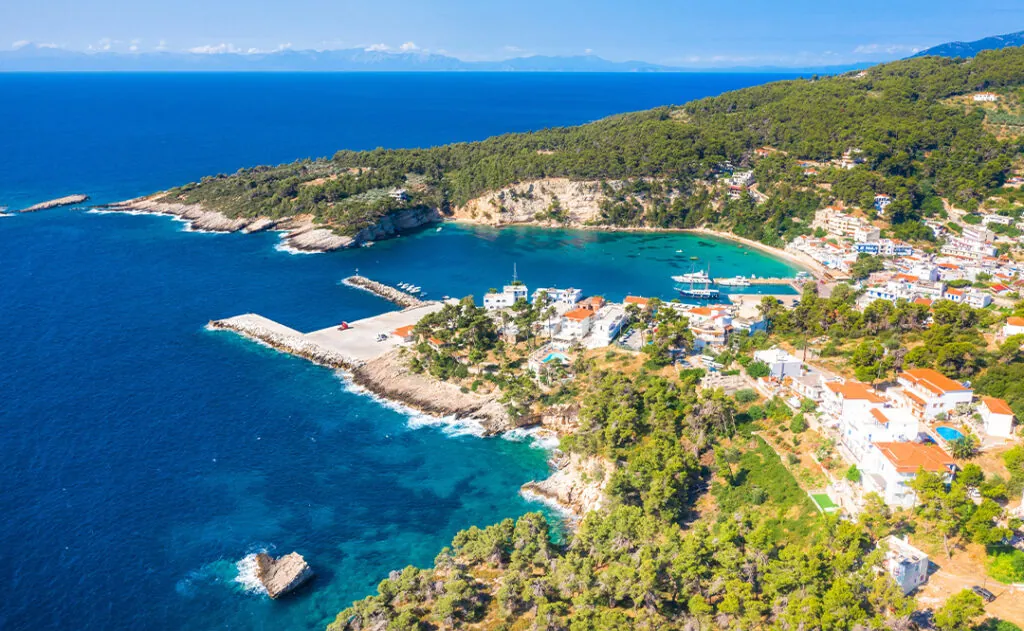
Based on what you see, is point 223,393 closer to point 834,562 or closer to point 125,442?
point 125,442

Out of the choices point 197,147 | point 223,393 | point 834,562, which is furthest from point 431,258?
point 197,147

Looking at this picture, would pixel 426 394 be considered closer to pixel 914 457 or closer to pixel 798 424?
pixel 798 424

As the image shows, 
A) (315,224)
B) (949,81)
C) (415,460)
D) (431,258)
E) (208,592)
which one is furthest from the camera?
(949,81)

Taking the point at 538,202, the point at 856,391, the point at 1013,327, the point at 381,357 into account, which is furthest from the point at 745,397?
the point at 538,202

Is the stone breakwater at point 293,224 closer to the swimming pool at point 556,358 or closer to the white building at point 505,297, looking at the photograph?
the white building at point 505,297

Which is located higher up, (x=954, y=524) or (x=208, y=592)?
(x=954, y=524)

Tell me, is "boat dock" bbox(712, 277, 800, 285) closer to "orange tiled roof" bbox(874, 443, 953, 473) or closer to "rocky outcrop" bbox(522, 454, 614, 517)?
"rocky outcrop" bbox(522, 454, 614, 517)
